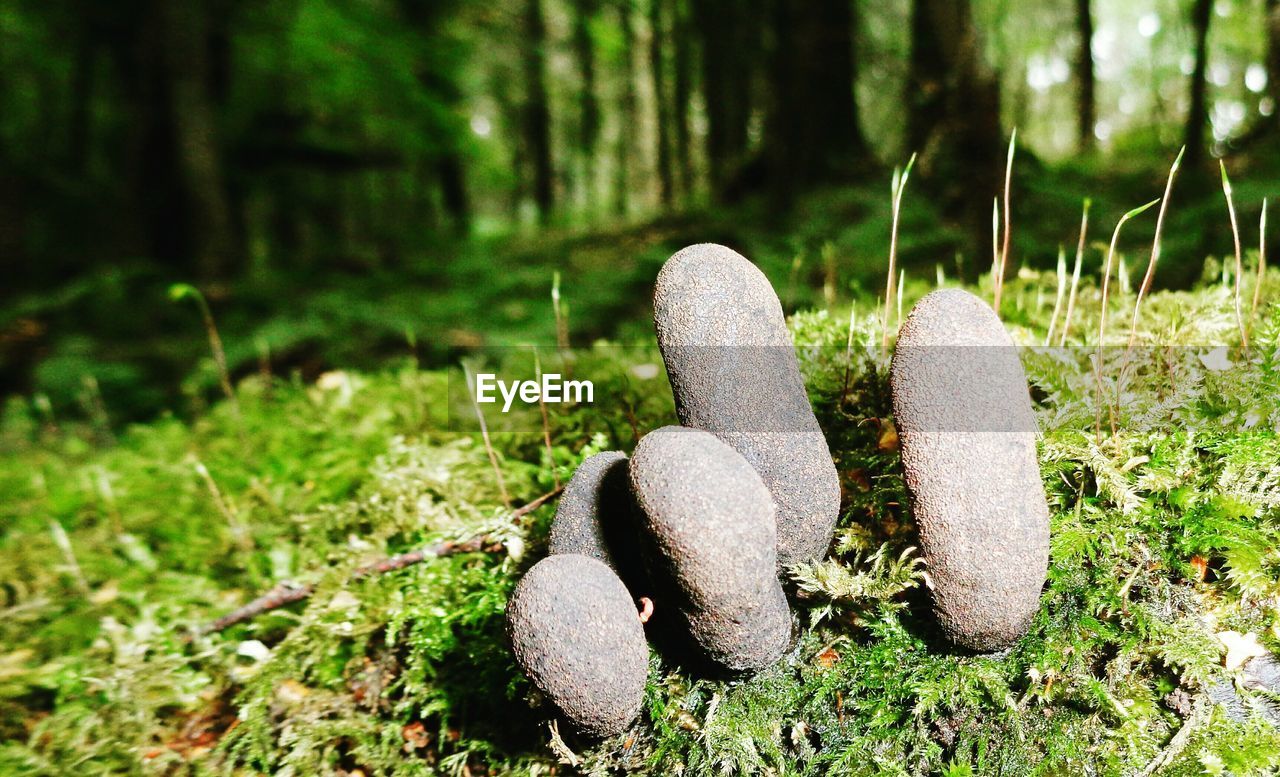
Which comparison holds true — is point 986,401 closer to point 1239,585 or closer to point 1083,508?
point 1083,508

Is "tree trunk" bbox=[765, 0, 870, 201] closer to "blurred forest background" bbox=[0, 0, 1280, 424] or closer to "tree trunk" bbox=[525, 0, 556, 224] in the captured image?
"blurred forest background" bbox=[0, 0, 1280, 424]

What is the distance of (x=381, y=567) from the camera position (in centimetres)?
187

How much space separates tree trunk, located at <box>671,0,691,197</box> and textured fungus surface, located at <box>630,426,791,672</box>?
12.0 meters

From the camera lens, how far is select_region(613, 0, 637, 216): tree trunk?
12.3 metres

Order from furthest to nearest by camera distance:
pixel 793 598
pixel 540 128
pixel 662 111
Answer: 1. pixel 540 128
2. pixel 662 111
3. pixel 793 598

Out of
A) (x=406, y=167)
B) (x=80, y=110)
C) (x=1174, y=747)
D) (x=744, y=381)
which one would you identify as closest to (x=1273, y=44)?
(x=1174, y=747)

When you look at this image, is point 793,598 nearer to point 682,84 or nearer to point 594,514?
point 594,514

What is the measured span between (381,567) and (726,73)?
39.3 feet

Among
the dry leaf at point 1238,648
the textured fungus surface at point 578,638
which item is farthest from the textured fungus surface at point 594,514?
the dry leaf at point 1238,648

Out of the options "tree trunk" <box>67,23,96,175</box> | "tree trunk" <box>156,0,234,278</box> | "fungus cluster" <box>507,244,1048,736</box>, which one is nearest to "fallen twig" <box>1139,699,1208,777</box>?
"fungus cluster" <box>507,244,1048,736</box>

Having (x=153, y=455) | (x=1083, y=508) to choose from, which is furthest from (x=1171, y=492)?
(x=153, y=455)

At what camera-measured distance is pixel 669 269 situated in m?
1.33

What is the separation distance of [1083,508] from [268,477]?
2.57 metres

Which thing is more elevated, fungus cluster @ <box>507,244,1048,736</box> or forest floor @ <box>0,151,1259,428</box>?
forest floor @ <box>0,151,1259,428</box>
